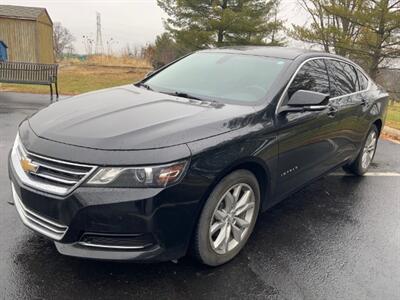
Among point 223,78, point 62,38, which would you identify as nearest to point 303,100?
point 223,78

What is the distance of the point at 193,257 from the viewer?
8.96 ft

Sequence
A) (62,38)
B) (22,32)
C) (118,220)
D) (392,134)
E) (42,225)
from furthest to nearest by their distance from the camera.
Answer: (62,38), (22,32), (392,134), (42,225), (118,220)

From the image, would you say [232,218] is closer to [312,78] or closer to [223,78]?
[223,78]

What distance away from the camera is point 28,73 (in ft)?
37.4

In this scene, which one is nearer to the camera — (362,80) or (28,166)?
(28,166)

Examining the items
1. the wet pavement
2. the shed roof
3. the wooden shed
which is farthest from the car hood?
the shed roof

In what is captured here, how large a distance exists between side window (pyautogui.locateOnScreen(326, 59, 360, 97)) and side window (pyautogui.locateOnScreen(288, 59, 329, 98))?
0.16 m

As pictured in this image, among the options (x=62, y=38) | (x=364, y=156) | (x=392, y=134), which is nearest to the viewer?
(x=364, y=156)

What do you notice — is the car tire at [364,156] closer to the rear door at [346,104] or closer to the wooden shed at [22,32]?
the rear door at [346,104]

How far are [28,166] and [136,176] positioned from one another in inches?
31.7

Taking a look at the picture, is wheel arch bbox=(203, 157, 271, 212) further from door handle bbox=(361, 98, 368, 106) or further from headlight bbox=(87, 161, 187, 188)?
door handle bbox=(361, 98, 368, 106)

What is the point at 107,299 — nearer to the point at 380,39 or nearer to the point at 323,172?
the point at 323,172

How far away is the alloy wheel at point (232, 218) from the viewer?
2779 mm

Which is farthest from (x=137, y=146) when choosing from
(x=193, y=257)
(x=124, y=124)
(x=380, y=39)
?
(x=380, y=39)
